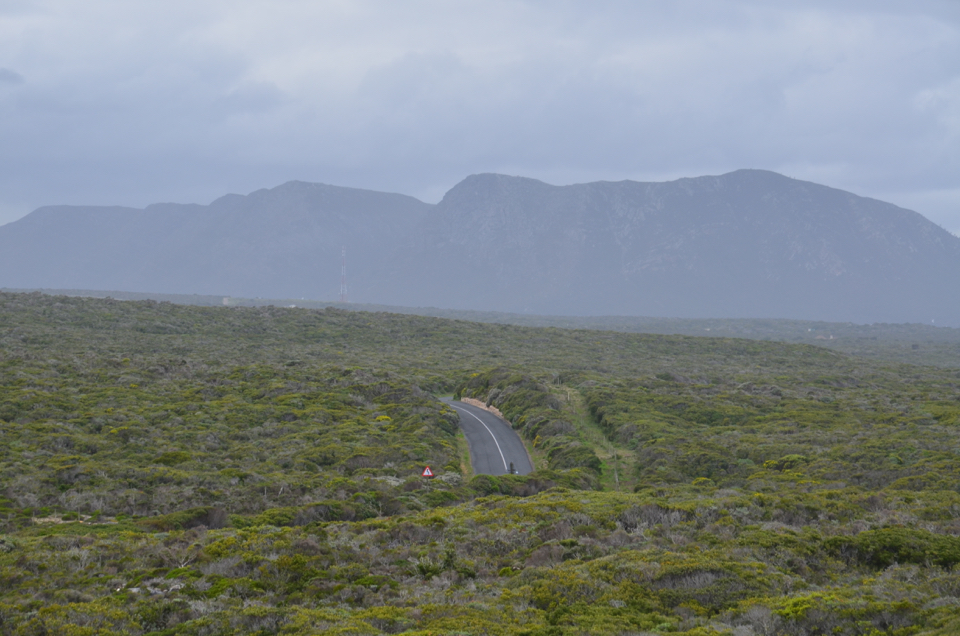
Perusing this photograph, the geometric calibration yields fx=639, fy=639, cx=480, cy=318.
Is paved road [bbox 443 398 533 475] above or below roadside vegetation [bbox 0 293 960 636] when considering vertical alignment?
below

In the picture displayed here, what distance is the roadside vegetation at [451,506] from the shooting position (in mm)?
12172

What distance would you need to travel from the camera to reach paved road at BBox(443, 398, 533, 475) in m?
32.8

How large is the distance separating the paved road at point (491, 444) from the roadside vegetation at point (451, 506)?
3.79ft

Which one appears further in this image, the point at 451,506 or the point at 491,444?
the point at 491,444

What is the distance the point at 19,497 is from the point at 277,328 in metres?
68.2

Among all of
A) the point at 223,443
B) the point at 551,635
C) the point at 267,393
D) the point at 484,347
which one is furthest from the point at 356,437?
the point at 484,347

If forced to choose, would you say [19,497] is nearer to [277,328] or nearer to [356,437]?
[356,437]

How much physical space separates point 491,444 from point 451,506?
1491cm

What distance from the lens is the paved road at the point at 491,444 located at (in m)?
32.8

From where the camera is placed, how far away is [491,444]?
37.5 meters

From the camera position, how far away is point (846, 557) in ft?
48.0

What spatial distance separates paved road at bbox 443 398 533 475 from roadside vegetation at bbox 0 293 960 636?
1.15 meters

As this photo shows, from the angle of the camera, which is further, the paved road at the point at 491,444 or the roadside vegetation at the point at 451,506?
the paved road at the point at 491,444

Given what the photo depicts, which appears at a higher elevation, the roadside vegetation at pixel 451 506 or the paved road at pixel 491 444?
the roadside vegetation at pixel 451 506
